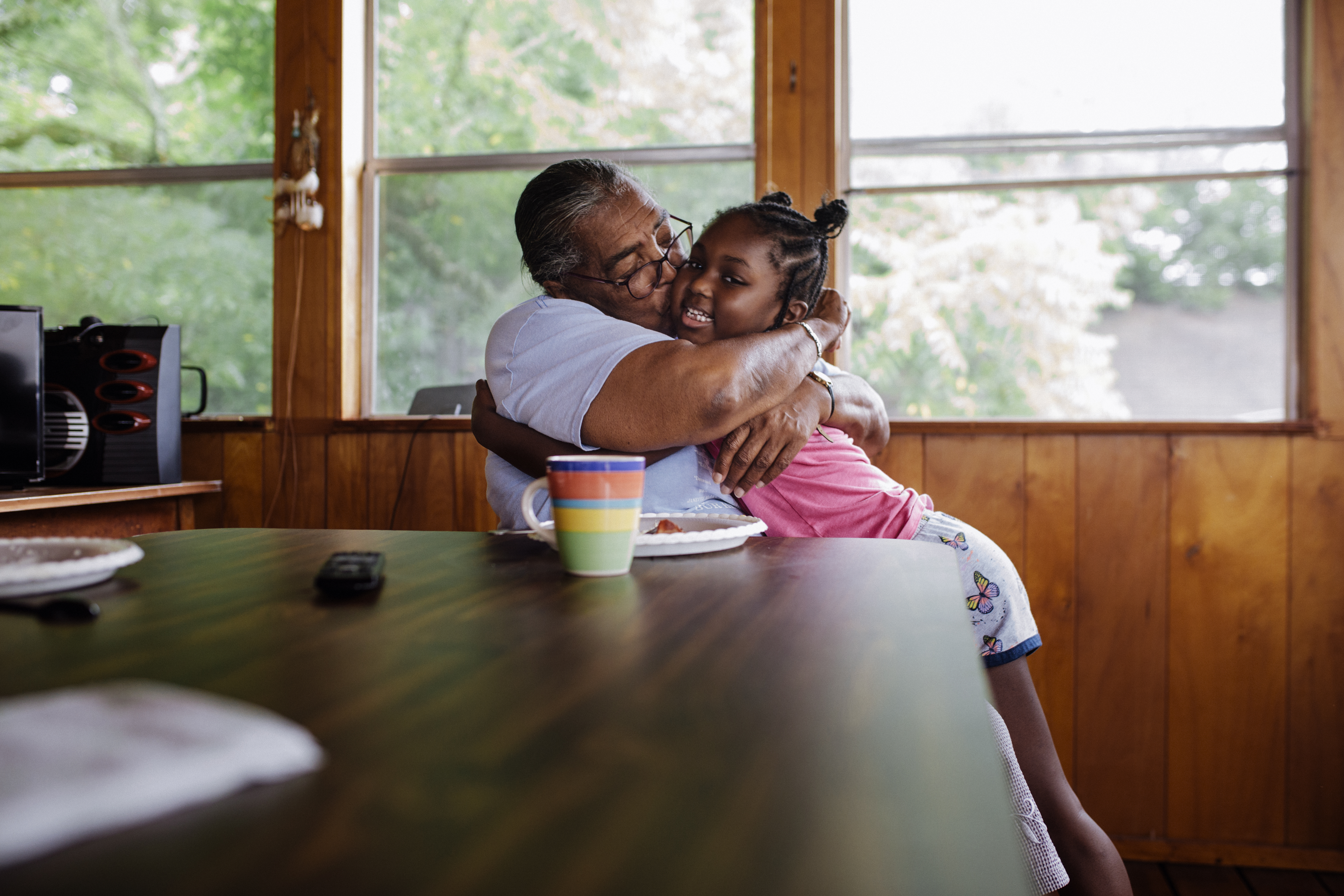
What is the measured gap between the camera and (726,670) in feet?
1.54

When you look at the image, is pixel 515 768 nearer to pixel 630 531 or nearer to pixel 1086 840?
pixel 630 531

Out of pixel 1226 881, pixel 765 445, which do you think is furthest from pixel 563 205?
pixel 1226 881

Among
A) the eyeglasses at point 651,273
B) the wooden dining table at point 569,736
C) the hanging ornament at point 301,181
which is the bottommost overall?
the wooden dining table at point 569,736

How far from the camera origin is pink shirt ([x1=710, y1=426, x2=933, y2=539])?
1.45 meters

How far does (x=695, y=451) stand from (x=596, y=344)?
0.25 metres

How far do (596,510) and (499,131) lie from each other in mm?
1996

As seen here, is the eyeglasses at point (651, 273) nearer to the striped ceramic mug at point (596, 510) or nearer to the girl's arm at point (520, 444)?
the girl's arm at point (520, 444)

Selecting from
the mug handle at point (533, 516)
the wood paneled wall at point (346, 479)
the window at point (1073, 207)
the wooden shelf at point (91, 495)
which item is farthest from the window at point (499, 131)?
the mug handle at point (533, 516)

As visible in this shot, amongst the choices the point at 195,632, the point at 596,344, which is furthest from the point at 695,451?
the point at 195,632

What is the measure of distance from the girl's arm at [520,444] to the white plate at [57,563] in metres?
0.59

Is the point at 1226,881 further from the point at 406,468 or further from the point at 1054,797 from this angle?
the point at 406,468

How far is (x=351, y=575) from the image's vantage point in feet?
2.27

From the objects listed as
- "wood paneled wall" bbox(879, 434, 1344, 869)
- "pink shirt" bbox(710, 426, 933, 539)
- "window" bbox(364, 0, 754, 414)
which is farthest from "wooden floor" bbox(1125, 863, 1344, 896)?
"window" bbox(364, 0, 754, 414)

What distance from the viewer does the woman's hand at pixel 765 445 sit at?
54.2 inches
